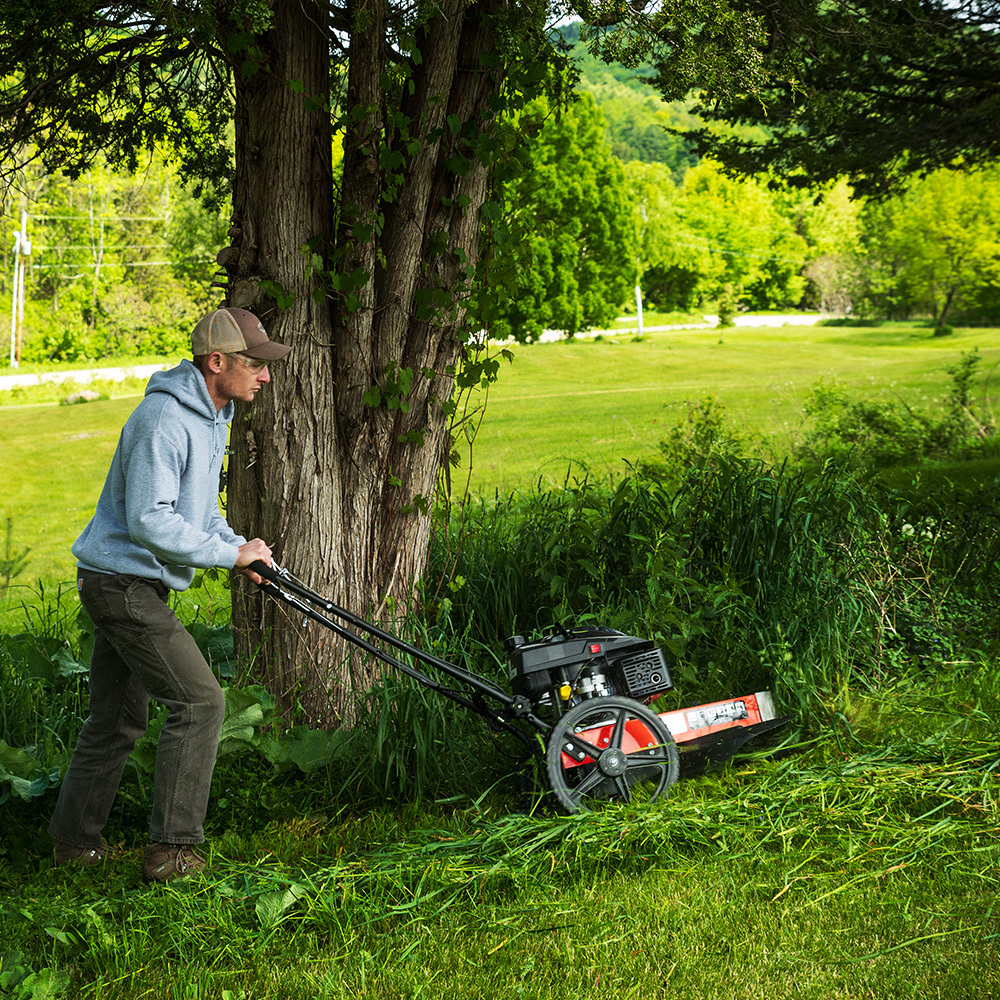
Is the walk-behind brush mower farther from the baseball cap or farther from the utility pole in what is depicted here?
the utility pole

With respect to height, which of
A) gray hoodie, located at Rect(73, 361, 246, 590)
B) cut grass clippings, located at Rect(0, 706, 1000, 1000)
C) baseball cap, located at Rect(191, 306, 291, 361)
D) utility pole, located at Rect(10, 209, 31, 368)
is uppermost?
utility pole, located at Rect(10, 209, 31, 368)

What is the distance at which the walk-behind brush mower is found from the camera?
11.6 ft

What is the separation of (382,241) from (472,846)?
103 inches

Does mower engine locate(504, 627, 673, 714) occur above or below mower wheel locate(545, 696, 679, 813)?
above

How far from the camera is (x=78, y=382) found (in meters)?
31.5

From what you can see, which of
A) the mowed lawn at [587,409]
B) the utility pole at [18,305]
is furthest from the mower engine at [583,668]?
the utility pole at [18,305]

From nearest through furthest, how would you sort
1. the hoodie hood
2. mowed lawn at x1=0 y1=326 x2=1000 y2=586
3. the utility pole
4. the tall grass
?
the hoodie hood
the tall grass
mowed lawn at x1=0 y1=326 x2=1000 y2=586
the utility pole

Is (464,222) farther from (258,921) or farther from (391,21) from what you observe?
(258,921)

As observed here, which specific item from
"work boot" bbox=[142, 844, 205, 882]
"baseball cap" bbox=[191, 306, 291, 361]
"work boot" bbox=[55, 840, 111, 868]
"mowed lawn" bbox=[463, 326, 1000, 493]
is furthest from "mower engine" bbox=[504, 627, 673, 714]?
"mowed lawn" bbox=[463, 326, 1000, 493]

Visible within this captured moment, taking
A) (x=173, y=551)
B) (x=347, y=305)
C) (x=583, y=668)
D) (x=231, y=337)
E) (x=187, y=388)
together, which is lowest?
(x=583, y=668)

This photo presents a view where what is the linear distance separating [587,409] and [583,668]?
69.6ft

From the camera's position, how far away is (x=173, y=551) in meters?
3.09

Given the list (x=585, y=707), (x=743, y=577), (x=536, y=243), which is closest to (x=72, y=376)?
(x=536, y=243)

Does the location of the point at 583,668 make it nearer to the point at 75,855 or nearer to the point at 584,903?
the point at 584,903
